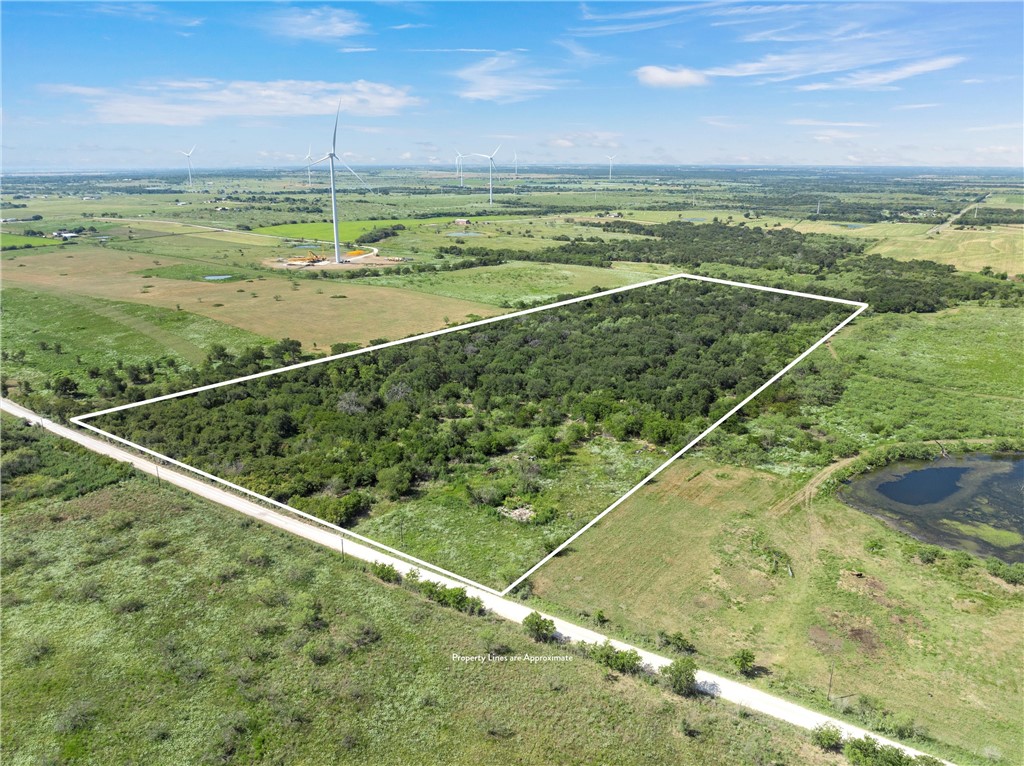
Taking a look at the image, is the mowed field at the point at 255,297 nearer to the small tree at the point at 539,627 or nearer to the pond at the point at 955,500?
the small tree at the point at 539,627

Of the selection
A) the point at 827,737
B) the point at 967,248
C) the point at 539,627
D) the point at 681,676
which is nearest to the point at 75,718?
the point at 539,627

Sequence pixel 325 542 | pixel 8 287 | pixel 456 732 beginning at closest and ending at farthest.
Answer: pixel 456 732
pixel 325 542
pixel 8 287

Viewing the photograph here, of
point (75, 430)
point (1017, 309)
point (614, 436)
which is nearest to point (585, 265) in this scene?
point (1017, 309)

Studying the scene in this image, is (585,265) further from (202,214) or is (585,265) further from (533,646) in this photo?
(202,214)

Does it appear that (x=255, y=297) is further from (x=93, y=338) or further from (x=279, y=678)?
(x=279, y=678)

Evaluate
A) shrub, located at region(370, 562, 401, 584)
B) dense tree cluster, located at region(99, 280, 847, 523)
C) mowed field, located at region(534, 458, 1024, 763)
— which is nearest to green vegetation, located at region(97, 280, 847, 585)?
dense tree cluster, located at region(99, 280, 847, 523)

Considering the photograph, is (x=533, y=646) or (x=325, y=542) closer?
(x=533, y=646)

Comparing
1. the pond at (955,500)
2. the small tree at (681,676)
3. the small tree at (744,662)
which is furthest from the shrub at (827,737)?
the pond at (955,500)
